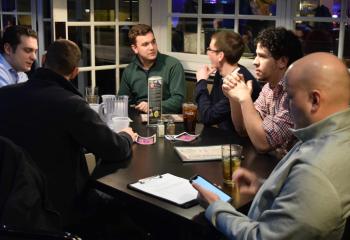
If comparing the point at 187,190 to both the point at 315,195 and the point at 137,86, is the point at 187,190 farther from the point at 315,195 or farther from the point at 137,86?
the point at 137,86

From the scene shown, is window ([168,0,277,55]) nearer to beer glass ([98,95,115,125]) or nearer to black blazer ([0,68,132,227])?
beer glass ([98,95,115,125])

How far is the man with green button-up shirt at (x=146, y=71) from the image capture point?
336 cm

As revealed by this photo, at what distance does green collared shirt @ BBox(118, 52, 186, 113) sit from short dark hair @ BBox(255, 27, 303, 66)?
112 cm

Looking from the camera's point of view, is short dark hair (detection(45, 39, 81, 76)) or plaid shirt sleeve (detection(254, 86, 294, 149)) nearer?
short dark hair (detection(45, 39, 81, 76))

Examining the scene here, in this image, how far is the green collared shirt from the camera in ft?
11.0

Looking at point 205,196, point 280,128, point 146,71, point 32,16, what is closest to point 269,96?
point 280,128

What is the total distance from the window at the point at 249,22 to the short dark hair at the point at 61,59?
5.78ft

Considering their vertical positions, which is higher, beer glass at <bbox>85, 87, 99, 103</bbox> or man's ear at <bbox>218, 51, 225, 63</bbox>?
man's ear at <bbox>218, 51, 225, 63</bbox>

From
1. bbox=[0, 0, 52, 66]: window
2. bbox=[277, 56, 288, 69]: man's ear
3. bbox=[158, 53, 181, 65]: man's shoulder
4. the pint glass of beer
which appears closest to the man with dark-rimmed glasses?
the pint glass of beer

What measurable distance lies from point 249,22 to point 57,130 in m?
2.13

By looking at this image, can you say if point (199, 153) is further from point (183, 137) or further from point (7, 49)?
point (7, 49)

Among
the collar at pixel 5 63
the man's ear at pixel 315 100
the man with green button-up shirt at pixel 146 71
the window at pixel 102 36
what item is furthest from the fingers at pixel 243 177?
the window at pixel 102 36

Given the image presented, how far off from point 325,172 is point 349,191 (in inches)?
3.2

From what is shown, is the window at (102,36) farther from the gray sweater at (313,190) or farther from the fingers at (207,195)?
the gray sweater at (313,190)
